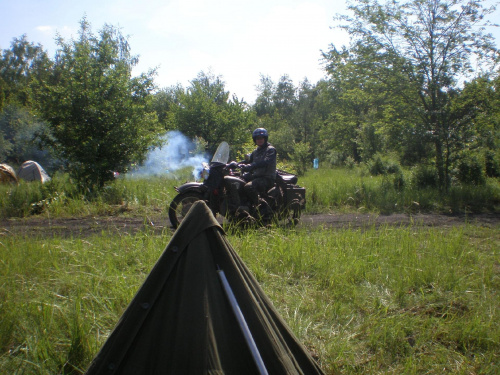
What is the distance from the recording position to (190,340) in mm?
2039

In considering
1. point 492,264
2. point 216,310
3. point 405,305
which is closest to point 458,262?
point 492,264

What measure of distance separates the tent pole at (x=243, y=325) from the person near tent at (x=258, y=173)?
17.0 ft

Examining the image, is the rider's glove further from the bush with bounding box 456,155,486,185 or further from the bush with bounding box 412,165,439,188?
the bush with bounding box 456,155,486,185

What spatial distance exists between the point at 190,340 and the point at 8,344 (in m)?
2.02

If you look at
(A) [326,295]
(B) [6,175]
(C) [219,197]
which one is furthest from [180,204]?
(B) [6,175]

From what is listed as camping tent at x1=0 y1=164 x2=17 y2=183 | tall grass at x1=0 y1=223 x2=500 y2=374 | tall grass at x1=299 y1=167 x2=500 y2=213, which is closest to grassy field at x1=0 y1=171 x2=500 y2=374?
tall grass at x1=0 y1=223 x2=500 y2=374

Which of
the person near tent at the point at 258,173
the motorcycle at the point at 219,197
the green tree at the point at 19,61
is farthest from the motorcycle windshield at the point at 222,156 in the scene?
the green tree at the point at 19,61

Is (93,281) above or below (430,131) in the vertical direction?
below

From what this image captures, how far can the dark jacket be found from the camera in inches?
294

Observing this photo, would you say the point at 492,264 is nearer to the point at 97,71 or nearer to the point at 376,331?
the point at 376,331

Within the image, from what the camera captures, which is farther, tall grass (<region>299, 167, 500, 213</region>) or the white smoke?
the white smoke

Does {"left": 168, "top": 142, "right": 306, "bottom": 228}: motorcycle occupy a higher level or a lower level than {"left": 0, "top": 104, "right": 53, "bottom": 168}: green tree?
lower

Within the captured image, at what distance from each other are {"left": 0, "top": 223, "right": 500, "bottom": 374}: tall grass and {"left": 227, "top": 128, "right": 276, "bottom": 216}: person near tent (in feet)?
5.61

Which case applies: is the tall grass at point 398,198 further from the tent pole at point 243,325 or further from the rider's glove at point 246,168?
the tent pole at point 243,325
